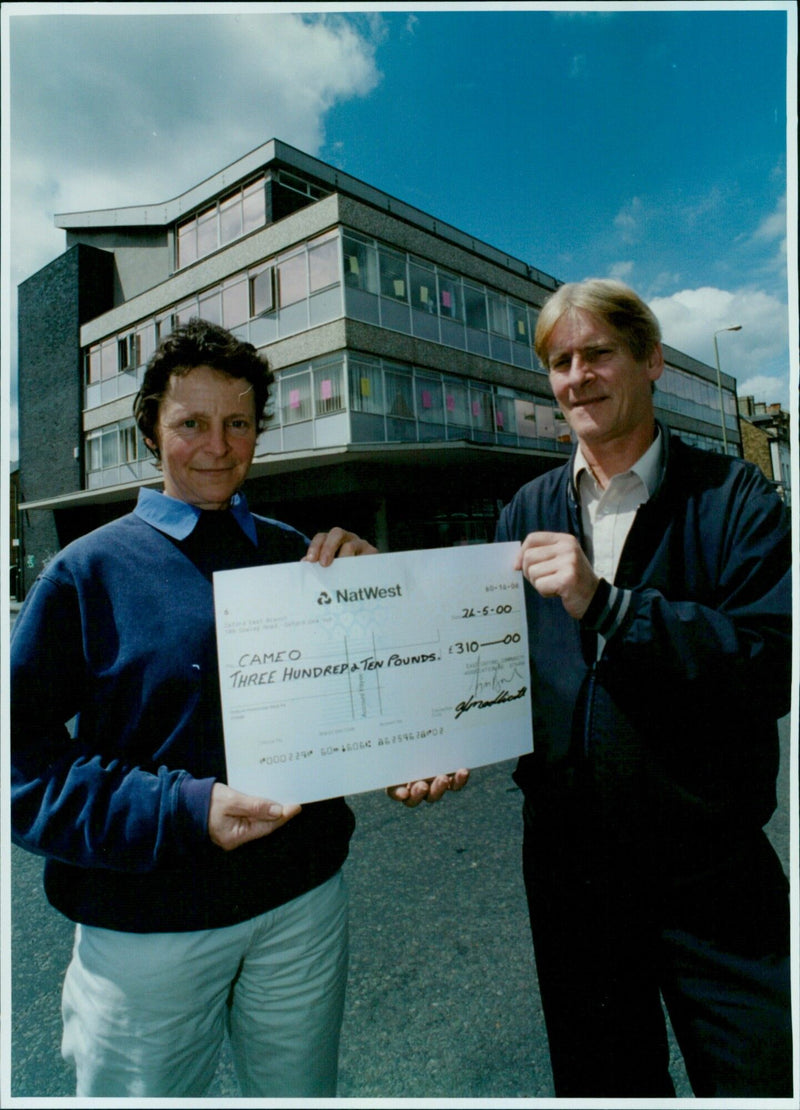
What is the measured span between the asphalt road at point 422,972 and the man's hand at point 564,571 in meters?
1.26

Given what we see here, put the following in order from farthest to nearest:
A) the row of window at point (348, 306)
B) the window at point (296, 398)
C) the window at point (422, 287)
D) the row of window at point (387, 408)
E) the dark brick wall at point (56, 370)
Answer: the window at point (422, 287) → the row of window at point (387, 408) → the window at point (296, 398) → the row of window at point (348, 306) → the dark brick wall at point (56, 370)

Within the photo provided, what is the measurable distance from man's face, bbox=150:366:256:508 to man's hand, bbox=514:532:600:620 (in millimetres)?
678

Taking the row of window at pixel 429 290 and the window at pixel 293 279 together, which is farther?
the row of window at pixel 429 290

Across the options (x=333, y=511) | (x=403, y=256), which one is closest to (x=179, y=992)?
(x=333, y=511)

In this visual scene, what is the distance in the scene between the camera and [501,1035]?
6.08ft

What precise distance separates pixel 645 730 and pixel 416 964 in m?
1.61

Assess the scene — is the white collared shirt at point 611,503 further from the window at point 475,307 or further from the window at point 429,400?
the window at point 475,307

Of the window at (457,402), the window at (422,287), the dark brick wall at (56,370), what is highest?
the window at (422,287)

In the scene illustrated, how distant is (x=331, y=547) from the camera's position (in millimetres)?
1180

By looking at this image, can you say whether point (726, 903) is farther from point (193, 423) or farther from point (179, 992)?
point (193, 423)

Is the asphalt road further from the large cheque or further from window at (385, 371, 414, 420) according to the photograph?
window at (385, 371, 414, 420)

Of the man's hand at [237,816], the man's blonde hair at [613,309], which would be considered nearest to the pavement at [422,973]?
the man's hand at [237,816]

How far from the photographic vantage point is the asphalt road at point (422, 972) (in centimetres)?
173

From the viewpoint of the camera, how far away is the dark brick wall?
323 cm
